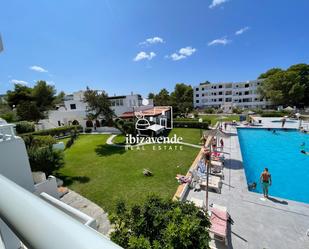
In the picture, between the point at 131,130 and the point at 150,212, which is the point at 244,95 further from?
the point at 150,212

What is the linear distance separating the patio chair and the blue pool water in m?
5.71

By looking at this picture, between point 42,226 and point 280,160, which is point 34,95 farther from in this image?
point 42,226

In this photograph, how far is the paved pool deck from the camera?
282 inches

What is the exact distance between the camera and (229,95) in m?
72.6

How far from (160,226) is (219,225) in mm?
4250

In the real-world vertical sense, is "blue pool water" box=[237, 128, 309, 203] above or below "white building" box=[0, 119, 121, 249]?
below

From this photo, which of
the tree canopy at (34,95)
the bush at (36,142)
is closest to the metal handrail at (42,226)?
the bush at (36,142)

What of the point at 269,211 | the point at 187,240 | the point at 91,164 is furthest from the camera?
the point at 91,164

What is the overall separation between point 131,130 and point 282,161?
18.2 m

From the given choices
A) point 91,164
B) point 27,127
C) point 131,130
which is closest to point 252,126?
point 131,130

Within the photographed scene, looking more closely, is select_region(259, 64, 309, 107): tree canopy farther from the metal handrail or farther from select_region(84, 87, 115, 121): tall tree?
the metal handrail

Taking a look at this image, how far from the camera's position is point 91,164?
1644 cm

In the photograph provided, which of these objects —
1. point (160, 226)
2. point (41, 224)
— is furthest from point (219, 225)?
point (41, 224)
